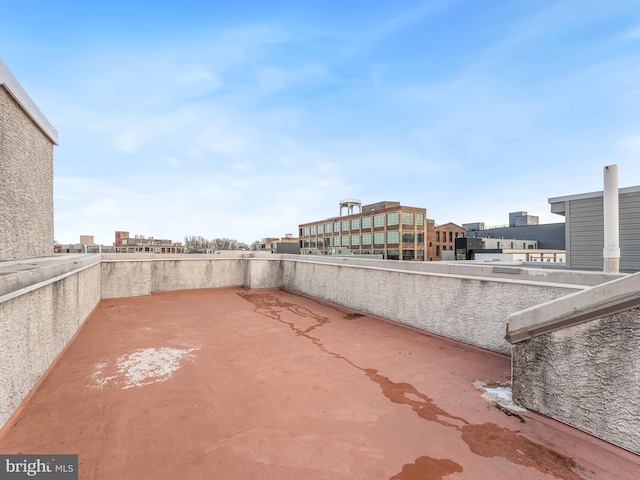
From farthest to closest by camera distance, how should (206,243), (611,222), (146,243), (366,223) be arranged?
(206,243), (146,243), (366,223), (611,222)

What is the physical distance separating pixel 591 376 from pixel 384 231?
4889 centimetres

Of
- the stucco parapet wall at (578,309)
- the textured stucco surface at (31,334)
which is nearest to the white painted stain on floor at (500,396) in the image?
the stucco parapet wall at (578,309)

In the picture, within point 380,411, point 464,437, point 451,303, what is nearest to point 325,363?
point 380,411

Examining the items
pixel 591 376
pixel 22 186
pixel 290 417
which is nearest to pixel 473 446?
pixel 591 376

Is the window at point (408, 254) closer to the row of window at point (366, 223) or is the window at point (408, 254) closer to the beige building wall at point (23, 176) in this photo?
the row of window at point (366, 223)

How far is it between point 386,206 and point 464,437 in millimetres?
52060

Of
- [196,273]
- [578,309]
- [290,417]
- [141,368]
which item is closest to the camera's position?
[578,309]

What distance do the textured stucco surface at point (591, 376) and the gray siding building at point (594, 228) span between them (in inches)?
315

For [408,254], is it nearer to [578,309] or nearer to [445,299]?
[445,299]

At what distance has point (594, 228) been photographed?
9.49m

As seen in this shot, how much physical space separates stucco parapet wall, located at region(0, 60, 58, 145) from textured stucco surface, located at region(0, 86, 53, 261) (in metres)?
0.12

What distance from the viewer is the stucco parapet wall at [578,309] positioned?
3228 millimetres

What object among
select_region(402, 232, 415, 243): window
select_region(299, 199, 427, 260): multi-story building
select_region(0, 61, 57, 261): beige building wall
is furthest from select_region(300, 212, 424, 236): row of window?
select_region(0, 61, 57, 261): beige building wall

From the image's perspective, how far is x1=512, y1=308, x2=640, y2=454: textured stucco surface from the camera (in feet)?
10.6
